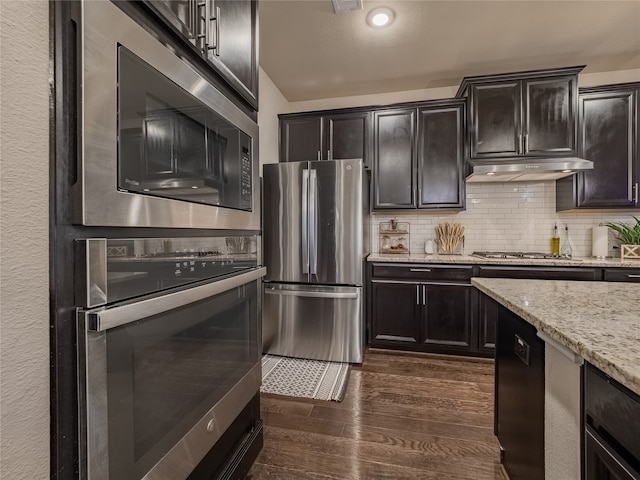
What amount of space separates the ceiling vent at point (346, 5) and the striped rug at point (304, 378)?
2688 mm

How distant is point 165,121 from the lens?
81 cm

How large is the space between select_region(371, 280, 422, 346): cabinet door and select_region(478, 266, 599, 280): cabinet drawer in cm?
62

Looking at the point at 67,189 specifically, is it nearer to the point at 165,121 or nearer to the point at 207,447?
the point at 165,121

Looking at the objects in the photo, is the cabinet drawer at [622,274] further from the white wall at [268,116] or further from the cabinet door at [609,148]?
the white wall at [268,116]

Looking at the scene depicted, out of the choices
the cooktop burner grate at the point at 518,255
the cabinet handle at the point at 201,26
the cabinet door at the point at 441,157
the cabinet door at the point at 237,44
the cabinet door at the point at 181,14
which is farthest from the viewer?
the cabinet door at the point at 441,157

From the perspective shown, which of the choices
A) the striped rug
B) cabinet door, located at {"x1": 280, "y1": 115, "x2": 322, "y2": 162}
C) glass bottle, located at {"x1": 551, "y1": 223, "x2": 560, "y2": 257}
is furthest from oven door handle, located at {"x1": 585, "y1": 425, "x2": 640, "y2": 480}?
cabinet door, located at {"x1": 280, "y1": 115, "x2": 322, "y2": 162}

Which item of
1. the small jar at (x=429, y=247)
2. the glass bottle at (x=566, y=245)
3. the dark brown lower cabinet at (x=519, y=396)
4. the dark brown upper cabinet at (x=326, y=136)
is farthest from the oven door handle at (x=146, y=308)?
the glass bottle at (x=566, y=245)

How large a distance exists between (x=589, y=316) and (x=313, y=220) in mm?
2074

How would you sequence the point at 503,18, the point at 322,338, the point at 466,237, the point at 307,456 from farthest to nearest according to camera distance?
the point at 466,237 → the point at 322,338 → the point at 503,18 → the point at 307,456

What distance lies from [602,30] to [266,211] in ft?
10.0

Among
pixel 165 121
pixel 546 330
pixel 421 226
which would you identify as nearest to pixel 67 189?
pixel 165 121

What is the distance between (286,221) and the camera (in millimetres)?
2850

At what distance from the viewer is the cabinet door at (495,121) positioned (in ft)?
9.47

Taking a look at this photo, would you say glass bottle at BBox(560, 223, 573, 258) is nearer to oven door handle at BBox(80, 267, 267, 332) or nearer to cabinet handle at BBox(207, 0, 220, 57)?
oven door handle at BBox(80, 267, 267, 332)
